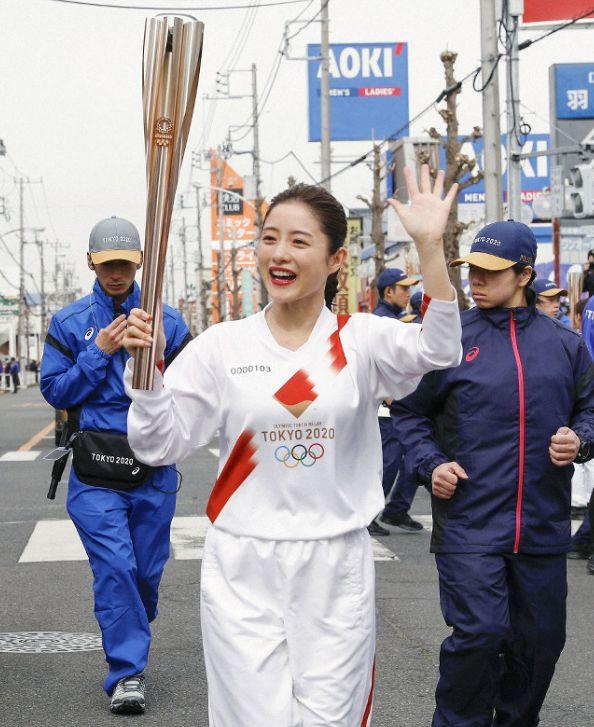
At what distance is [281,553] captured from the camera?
353 cm

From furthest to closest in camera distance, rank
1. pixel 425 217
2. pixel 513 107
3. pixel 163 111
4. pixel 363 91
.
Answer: pixel 363 91 < pixel 513 107 < pixel 425 217 < pixel 163 111

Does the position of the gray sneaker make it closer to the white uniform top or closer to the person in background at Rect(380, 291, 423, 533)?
the white uniform top

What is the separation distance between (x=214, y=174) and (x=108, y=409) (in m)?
86.2

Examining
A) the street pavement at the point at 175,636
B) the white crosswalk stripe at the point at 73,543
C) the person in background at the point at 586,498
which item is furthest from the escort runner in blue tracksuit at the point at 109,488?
the person in background at the point at 586,498

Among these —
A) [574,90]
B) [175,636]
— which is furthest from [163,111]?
[574,90]

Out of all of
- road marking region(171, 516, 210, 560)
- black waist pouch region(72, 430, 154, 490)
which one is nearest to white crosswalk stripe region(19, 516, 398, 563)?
road marking region(171, 516, 210, 560)

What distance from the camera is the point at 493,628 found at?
14.7 feet

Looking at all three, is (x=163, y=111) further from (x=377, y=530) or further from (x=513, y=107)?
(x=513, y=107)

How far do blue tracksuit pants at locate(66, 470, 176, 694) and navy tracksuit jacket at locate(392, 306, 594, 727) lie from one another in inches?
61.6

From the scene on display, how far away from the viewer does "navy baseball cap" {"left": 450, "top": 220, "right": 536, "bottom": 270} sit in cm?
479

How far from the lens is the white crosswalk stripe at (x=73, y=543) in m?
9.62

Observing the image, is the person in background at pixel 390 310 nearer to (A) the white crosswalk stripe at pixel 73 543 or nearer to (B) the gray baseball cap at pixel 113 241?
(A) the white crosswalk stripe at pixel 73 543

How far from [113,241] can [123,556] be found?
132 cm

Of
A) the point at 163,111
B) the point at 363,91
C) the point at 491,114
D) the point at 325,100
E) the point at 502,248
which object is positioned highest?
the point at 363,91
